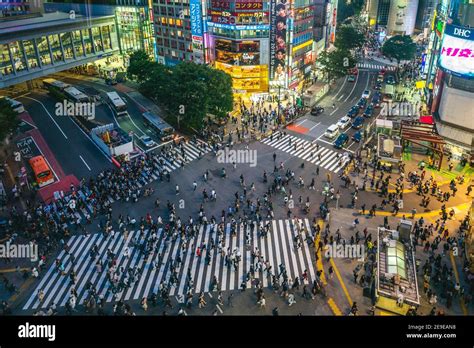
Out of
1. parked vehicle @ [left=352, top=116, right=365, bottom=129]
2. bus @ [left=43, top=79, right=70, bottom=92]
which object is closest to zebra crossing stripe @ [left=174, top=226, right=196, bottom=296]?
parked vehicle @ [left=352, top=116, right=365, bottom=129]

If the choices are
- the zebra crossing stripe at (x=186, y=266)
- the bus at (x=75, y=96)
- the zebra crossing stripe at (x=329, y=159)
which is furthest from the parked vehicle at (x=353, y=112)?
the bus at (x=75, y=96)

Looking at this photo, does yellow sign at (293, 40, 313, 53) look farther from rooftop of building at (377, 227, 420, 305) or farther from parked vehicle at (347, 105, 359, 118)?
rooftop of building at (377, 227, 420, 305)

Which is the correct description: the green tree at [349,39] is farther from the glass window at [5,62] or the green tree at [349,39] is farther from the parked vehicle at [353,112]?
the glass window at [5,62]

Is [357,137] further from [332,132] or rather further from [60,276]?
[60,276]

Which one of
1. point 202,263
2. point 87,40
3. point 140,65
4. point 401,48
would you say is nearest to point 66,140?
point 140,65

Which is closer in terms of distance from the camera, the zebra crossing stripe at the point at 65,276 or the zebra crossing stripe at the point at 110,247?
the zebra crossing stripe at the point at 65,276

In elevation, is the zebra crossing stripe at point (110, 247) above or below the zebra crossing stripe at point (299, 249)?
below

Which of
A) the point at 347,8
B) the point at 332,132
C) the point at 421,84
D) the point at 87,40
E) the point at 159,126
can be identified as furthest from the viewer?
the point at 347,8
